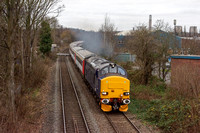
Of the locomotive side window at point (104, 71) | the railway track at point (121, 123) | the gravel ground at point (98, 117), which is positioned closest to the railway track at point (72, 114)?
the gravel ground at point (98, 117)

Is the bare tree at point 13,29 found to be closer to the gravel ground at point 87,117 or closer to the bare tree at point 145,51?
the gravel ground at point 87,117

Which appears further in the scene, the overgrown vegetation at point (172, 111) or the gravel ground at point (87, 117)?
the gravel ground at point (87, 117)

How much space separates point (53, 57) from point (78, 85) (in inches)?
964

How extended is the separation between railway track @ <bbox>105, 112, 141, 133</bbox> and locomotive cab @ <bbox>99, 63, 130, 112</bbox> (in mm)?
383

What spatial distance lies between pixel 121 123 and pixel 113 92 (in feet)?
6.33

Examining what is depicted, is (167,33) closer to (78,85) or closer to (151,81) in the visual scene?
(151,81)

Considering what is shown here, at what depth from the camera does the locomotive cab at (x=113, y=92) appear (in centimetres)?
1200

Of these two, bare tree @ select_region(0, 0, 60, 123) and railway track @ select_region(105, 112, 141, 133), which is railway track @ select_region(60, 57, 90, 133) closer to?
railway track @ select_region(105, 112, 141, 133)

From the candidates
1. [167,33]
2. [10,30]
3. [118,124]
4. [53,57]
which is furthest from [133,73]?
[53,57]

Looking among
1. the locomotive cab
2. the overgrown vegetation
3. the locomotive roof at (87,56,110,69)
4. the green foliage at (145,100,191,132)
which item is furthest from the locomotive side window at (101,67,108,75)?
the green foliage at (145,100,191,132)

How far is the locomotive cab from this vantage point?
12.0 m

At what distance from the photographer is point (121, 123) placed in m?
10.9

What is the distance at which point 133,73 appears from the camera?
2358 cm

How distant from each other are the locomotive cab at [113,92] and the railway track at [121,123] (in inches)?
15.1
